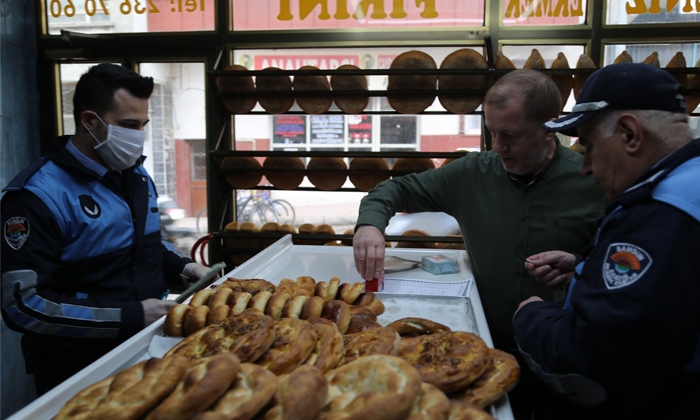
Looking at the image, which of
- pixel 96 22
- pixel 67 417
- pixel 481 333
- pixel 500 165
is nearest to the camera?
pixel 67 417

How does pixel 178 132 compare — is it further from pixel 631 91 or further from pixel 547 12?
pixel 631 91

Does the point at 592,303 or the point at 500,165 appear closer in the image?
the point at 592,303

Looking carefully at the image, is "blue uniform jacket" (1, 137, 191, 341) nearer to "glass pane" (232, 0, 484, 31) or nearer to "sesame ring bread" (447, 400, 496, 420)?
"sesame ring bread" (447, 400, 496, 420)

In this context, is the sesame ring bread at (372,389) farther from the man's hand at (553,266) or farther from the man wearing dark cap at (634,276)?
the man's hand at (553,266)

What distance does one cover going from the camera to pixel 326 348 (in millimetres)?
1147

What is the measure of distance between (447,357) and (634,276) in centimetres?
42

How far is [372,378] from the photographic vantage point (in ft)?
3.18

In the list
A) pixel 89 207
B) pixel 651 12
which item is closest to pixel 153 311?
pixel 89 207

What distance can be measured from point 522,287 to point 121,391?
158cm

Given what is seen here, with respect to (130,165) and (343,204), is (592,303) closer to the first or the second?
(130,165)

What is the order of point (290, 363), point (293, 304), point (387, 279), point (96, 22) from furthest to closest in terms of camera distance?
point (96, 22) → point (387, 279) → point (293, 304) → point (290, 363)

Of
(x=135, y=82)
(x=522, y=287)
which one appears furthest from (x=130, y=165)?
(x=522, y=287)

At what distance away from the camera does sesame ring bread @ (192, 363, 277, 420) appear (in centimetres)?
84

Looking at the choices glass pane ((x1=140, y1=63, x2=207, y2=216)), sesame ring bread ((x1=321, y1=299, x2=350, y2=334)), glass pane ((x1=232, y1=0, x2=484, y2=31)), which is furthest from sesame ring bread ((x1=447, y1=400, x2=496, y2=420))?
glass pane ((x1=140, y1=63, x2=207, y2=216))
